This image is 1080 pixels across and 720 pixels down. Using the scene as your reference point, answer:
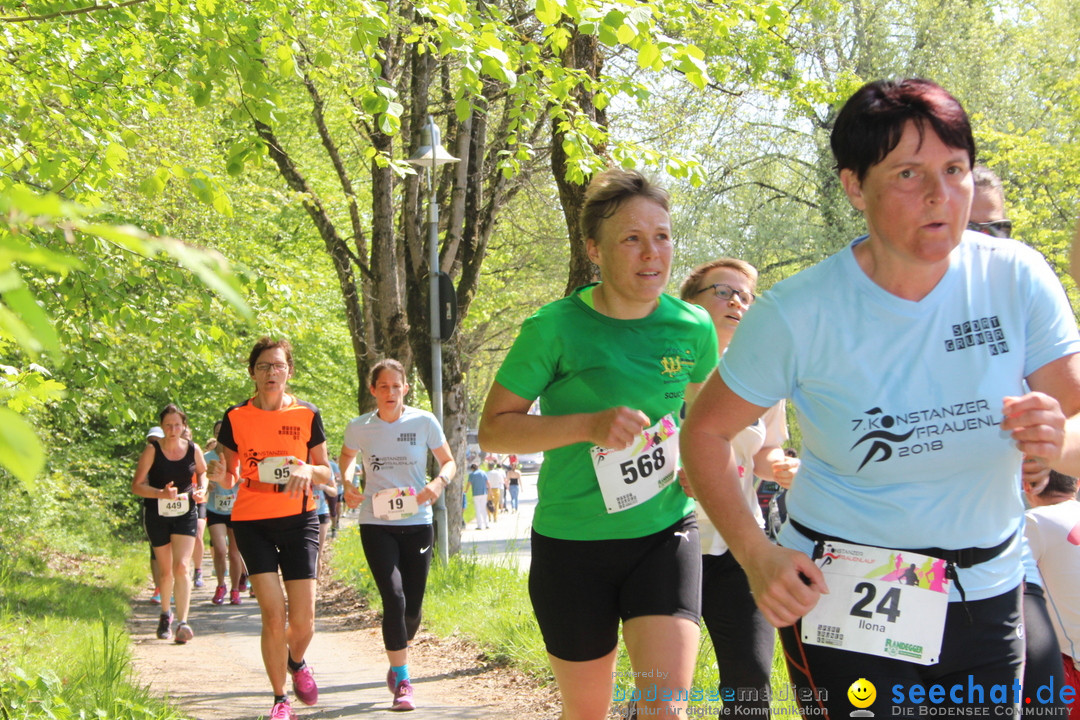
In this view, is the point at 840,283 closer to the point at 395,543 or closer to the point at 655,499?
the point at 655,499

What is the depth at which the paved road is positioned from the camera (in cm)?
1094

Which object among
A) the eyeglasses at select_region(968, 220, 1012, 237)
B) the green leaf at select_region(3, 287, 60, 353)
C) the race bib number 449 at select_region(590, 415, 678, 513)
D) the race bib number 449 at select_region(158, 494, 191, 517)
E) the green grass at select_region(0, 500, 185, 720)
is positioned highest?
the eyeglasses at select_region(968, 220, 1012, 237)

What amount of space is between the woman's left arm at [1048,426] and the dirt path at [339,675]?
470 cm

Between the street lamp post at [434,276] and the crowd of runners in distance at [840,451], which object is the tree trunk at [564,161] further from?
the crowd of runners in distance at [840,451]

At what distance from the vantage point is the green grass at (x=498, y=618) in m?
5.78

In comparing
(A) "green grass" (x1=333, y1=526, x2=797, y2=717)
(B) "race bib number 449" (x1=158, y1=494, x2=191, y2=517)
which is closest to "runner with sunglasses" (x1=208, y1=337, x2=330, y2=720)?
(A) "green grass" (x1=333, y1=526, x2=797, y2=717)

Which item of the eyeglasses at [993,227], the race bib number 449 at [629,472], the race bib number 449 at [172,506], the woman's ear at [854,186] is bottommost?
the race bib number 449 at [172,506]

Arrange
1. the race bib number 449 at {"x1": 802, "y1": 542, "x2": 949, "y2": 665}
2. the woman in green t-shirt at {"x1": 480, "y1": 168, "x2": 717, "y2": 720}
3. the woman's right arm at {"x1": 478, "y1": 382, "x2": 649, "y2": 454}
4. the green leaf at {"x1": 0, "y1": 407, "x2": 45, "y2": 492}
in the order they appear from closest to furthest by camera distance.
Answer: the green leaf at {"x1": 0, "y1": 407, "x2": 45, "y2": 492} < the race bib number 449 at {"x1": 802, "y1": 542, "x2": 949, "y2": 665} < the woman's right arm at {"x1": 478, "y1": 382, "x2": 649, "y2": 454} < the woman in green t-shirt at {"x1": 480, "y1": 168, "x2": 717, "y2": 720}

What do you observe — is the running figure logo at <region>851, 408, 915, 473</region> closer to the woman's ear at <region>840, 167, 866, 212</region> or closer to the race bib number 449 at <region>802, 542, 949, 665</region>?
the race bib number 449 at <region>802, 542, 949, 665</region>

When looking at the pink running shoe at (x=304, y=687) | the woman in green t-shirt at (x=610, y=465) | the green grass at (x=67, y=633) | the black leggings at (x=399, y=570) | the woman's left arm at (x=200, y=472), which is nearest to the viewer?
the woman in green t-shirt at (x=610, y=465)

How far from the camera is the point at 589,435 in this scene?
3672 millimetres

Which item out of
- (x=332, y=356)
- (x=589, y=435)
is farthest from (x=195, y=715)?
(x=332, y=356)

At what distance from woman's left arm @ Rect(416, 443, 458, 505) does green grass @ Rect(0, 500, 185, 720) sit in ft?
6.96

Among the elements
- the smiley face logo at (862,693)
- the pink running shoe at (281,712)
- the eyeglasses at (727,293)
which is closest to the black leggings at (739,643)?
the eyeglasses at (727,293)
